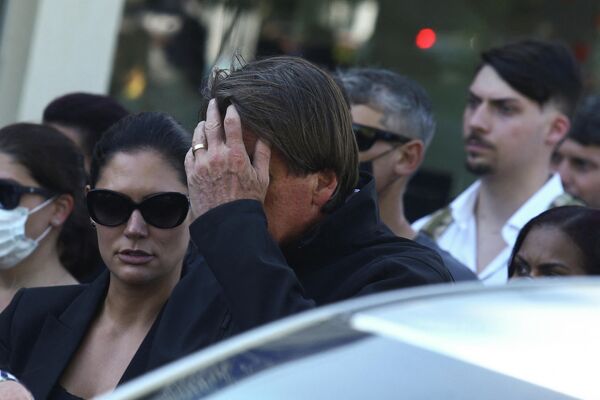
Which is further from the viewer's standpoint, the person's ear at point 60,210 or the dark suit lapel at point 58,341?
the person's ear at point 60,210

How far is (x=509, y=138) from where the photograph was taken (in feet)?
18.1

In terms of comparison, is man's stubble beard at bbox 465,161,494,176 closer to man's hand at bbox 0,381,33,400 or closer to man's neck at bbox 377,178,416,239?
man's neck at bbox 377,178,416,239

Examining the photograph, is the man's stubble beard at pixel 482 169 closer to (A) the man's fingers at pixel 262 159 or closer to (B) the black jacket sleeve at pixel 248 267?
(A) the man's fingers at pixel 262 159

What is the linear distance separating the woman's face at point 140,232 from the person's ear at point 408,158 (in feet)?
5.53

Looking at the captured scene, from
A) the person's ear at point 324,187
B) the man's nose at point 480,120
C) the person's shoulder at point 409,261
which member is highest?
the person's ear at point 324,187

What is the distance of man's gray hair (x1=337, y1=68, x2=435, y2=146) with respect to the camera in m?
5.06

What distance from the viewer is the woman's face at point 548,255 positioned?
337 centimetres

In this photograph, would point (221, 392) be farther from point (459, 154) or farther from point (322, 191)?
point (459, 154)

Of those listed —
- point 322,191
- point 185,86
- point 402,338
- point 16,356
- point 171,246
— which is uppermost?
point 402,338

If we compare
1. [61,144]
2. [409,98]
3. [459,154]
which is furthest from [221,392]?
[459,154]

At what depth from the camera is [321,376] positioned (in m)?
1.74

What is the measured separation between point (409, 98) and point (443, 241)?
640mm

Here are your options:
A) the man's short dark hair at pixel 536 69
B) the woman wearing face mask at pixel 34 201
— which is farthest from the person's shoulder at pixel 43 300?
the man's short dark hair at pixel 536 69

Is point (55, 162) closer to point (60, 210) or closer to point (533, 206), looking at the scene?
point (60, 210)
